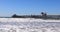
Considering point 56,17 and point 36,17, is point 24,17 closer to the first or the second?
point 36,17

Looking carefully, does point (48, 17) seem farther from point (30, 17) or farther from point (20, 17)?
point (20, 17)

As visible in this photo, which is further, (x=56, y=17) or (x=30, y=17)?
(x=30, y=17)

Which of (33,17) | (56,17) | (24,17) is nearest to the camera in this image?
(56,17)

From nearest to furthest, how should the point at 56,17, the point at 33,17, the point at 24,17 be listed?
the point at 56,17 → the point at 33,17 → the point at 24,17

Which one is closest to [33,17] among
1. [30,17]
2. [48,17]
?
[30,17]

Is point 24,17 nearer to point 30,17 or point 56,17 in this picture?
point 30,17

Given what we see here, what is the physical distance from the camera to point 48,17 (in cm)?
4619

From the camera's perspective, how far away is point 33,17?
155ft

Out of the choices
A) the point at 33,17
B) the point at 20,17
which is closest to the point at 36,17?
the point at 33,17

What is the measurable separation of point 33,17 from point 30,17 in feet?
3.17

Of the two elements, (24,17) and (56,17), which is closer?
(56,17)

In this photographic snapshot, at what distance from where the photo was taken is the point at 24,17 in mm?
51438

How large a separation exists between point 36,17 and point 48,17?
389 cm

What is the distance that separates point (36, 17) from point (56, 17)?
21.4 feet
